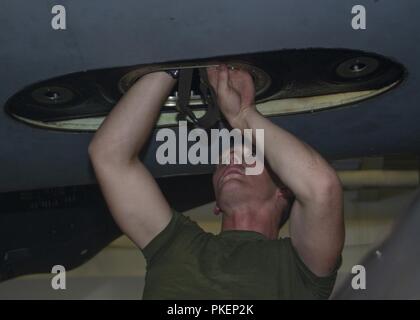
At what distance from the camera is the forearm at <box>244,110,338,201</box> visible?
99 centimetres

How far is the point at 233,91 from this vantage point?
1032mm

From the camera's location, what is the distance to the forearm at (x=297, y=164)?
99 cm

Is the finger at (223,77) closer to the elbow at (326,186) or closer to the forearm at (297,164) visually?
the forearm at (297,164)

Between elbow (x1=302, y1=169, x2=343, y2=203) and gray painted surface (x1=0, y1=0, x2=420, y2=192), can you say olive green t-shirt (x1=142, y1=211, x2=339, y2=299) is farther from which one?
gray painted surface (x1=0, y1=0, x2=420, y2=192)

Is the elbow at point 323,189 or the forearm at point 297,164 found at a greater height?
the forearm at point 297,164

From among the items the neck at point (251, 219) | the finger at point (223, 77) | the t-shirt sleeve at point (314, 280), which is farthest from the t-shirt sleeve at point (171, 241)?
the finger at point (223, 77)

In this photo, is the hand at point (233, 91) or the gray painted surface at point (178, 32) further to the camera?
the hand at point (233, 91)

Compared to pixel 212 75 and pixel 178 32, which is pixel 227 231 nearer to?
pixel 212 75

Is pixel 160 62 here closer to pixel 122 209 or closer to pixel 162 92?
pixel 162 92

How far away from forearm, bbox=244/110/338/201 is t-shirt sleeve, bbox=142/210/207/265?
0.83 feet

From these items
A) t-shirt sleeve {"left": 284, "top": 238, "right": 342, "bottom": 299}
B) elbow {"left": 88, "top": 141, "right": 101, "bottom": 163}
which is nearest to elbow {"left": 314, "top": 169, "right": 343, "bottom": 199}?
t-shirt sleeve {"left": 284, "top": 238, "right": 342, "bottom": 299}

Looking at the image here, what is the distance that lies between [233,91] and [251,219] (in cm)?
34
